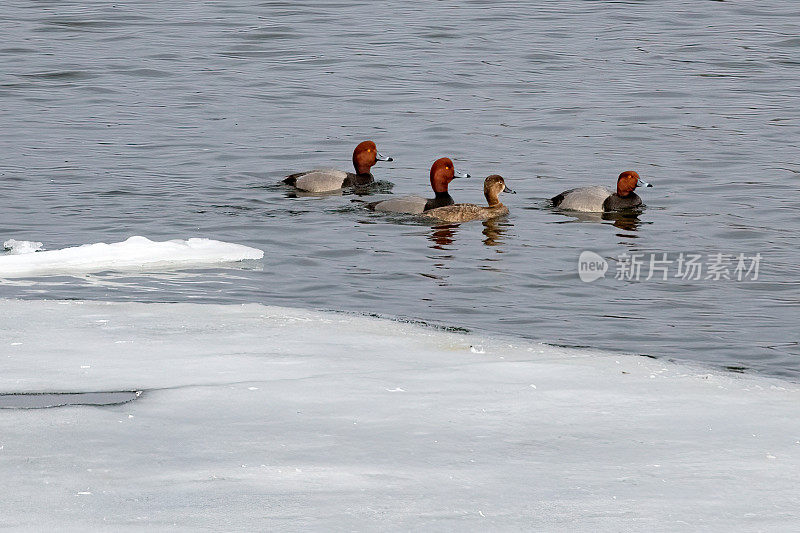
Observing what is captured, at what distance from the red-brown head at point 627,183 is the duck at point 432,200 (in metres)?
1.49

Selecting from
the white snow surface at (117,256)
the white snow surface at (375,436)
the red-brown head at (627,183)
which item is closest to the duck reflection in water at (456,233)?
the red-brown head at (627,183)

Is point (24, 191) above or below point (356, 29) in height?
below

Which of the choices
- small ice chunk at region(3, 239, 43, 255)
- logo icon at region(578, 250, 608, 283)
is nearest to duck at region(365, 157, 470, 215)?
logo icon at region(578, 250, 608, 283)

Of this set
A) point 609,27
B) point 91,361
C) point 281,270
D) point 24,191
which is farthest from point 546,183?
point 609,27

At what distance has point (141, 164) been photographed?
14.2 metres

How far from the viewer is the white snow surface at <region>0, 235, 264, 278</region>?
368 inches

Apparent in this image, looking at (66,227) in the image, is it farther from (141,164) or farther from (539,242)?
(539,242)

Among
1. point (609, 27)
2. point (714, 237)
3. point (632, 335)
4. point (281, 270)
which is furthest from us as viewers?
point (609, 27)

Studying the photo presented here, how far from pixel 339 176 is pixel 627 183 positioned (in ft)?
9.19

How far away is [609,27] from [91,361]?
18283mm

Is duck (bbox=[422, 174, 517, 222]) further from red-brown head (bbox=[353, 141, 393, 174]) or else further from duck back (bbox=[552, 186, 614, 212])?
red-brown head (bbox=[353, 141, 393, 174])

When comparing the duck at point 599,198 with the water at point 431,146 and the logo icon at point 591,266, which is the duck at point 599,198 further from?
the logo icon at point 591,266

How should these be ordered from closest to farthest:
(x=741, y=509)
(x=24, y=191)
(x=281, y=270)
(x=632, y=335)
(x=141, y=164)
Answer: (x=741, y=509) < (x=632, y=335) < (x=281, y=270) < (x=24, y=191) < (x=141, y=164)

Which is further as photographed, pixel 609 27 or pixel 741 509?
pixel 609 27
